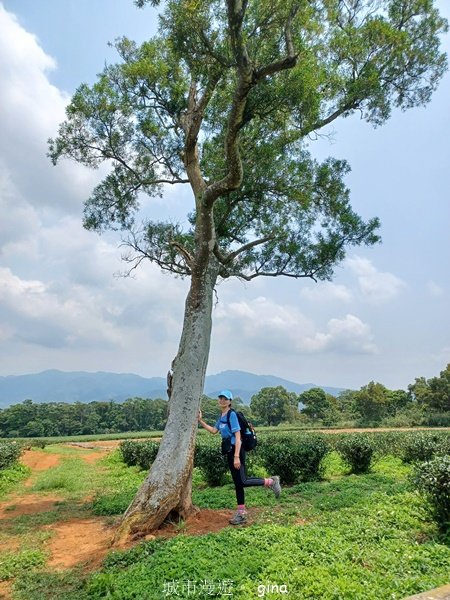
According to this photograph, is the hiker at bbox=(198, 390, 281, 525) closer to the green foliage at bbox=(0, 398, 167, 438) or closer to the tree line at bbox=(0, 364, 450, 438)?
the tree line at bbox=(0, 364, 450, 438)

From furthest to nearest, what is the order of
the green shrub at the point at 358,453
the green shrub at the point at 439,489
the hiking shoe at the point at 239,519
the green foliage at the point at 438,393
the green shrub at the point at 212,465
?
1. the green foliage at the point at 438,393
2. the green shrub at the point at 358,453
3. the green shrub at the point at 212,465
4. the hiking shoe at the point at 239,519
5. the green shrub at the point at 439,489

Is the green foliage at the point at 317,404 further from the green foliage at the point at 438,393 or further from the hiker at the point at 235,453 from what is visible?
the hiker at the point at 235,453

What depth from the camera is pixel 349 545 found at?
4.27 metres

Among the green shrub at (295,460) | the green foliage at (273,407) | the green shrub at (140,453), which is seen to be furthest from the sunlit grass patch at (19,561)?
the green foliage at (273,407)

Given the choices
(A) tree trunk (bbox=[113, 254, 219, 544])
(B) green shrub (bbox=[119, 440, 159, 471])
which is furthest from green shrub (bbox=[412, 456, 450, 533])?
(B) green shrub (bbox=[119, 440, 159, 471])

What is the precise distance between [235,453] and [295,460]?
3.87m

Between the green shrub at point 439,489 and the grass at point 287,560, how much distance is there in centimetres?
21

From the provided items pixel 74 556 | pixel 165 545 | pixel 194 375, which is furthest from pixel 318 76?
pixel 74 556

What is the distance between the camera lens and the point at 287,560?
391 centimetres

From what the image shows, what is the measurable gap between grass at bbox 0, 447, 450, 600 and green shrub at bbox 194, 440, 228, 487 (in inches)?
95.6

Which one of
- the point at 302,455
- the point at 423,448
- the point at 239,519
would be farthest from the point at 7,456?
the point at 423,448

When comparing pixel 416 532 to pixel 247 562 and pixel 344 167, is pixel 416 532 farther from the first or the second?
pixel 344 167

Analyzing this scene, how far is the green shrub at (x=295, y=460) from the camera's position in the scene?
8961mm

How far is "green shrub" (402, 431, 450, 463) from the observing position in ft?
30.8
